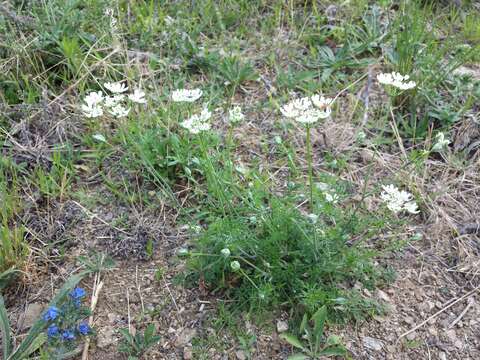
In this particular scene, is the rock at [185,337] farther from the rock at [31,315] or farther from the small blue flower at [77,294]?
the rock at [31,315]

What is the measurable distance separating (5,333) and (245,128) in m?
1.57

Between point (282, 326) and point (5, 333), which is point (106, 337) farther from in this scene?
point (282, 326)

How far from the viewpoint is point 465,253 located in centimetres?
249

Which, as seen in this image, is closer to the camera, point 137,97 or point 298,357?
point 298,357

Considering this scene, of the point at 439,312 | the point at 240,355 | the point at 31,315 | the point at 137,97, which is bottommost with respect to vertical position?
the point at 439,312

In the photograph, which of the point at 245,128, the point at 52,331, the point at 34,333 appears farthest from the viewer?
the point at 245,128

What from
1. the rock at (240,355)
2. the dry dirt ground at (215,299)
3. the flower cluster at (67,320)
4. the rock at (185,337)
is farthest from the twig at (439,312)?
the flower cluster at (67,320)

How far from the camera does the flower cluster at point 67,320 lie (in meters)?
1.99

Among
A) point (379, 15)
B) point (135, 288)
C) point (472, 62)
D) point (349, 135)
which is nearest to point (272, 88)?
→ point (349, 135)

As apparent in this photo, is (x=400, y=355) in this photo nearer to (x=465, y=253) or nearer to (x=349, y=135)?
(x=465, y=253)

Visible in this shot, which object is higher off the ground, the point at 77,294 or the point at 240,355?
the point at 77,294

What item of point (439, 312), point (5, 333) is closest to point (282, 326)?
point (439, 312)

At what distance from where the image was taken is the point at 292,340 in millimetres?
2092

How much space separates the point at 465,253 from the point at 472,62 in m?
1.41
